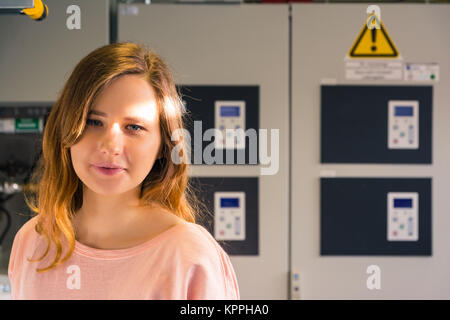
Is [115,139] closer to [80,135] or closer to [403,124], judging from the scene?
[80,135]

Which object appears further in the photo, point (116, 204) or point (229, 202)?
point (229, 202)

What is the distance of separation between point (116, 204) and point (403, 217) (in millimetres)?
1401

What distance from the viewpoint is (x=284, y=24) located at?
1720 millimetres

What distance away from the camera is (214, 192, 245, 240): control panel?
5.68ft

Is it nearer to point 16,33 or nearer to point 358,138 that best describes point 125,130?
point 16,33

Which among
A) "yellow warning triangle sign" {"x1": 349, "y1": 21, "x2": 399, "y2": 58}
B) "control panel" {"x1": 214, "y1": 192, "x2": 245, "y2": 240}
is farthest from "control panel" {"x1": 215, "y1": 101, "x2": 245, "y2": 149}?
"yellow warning triangle sign" {"x1": 349, "y1": 21, "x2": 399, "y2": 58}

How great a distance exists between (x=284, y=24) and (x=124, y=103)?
4.30 ft

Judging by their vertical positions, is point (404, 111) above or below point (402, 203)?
above

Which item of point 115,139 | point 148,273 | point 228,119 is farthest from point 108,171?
point 228,119

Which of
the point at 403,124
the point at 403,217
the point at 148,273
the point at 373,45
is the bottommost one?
the point at 403,217

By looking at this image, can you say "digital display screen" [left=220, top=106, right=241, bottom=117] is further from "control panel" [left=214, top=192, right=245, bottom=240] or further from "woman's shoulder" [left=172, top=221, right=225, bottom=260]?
"woman's shoulder" [left=172, top=221, right=225, bottom=260]

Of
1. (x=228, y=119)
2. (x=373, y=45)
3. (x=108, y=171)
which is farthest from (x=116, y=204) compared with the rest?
(x=373, y=45)

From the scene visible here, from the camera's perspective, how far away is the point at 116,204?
0.64 meters

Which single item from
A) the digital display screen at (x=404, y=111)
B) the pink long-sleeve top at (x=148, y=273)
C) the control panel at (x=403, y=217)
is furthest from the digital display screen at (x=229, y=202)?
the pink long-sleeve top at (x=148, y=273)
